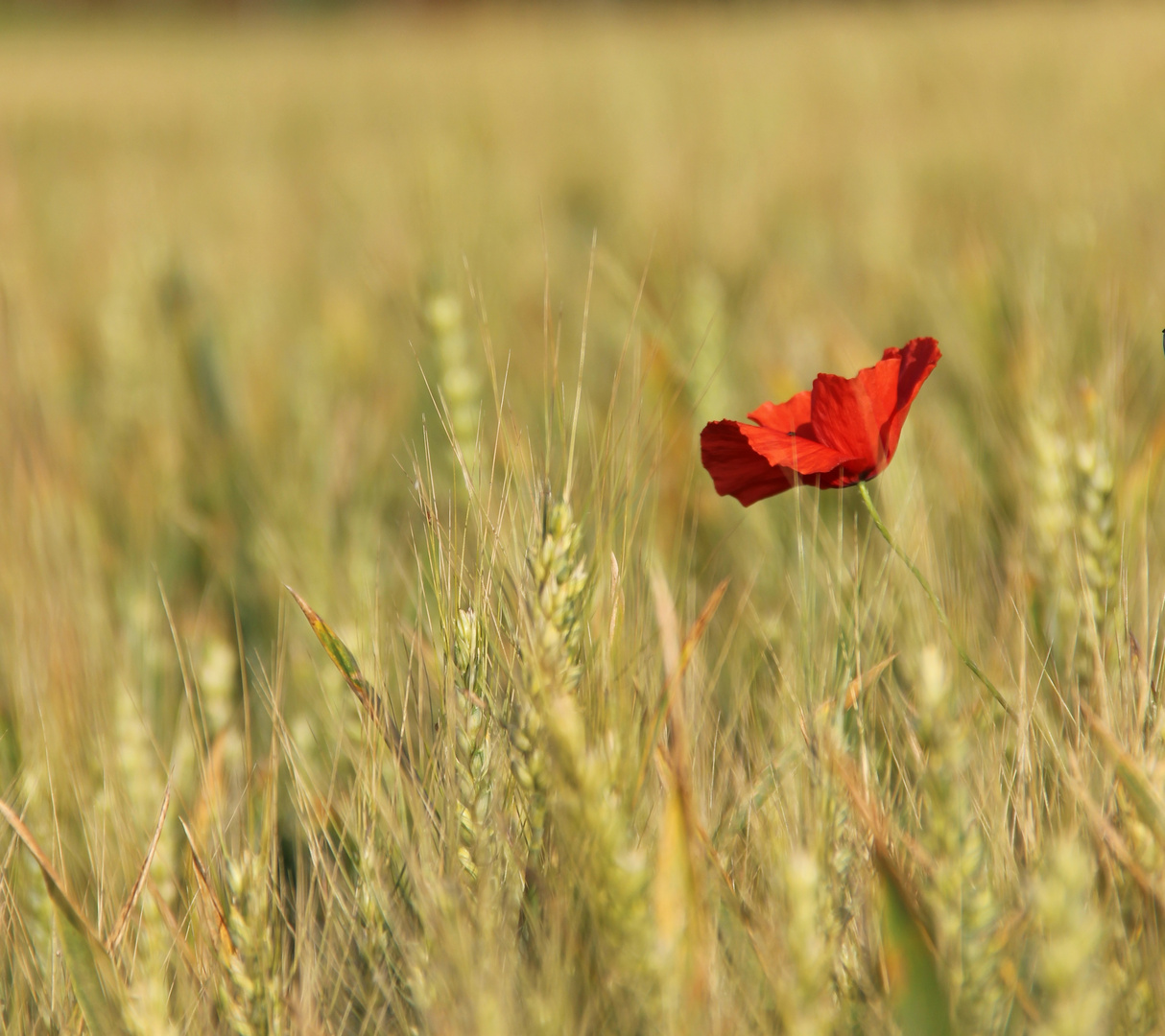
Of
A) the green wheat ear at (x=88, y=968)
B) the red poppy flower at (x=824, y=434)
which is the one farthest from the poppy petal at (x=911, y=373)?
the green wheat ear at (x=88, y=968)

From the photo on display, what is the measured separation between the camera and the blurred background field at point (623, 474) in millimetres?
384

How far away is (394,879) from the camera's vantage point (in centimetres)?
41

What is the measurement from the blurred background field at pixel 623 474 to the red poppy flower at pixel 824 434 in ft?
0.11

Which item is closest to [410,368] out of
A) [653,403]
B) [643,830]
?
[653,403]

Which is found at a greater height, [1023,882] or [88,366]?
[88,366]

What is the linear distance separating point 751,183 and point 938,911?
1494mm

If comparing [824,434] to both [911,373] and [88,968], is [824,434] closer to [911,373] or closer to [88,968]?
[911,373]

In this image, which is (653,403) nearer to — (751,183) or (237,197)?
(751,183)

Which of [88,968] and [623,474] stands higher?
[623,474]

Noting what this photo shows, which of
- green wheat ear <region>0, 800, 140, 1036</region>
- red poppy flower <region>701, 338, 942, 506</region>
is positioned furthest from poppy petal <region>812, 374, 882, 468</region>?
green wheat ear <region>0, 800, 140, 1036</region>

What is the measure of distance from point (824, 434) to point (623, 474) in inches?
3.3

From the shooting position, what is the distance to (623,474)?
16.9 inches

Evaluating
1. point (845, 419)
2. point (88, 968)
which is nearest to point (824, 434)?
point (845, 419)

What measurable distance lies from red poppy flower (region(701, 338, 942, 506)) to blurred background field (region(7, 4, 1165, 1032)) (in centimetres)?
3
